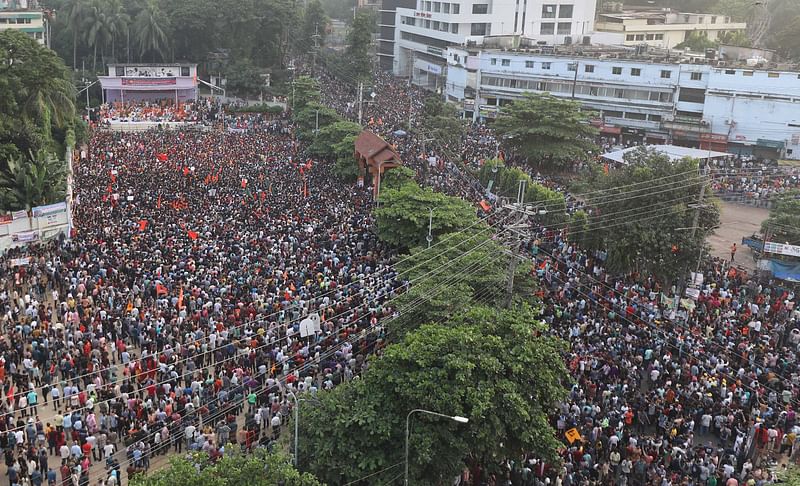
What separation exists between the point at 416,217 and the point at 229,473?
16312 mm

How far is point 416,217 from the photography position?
27.4 m

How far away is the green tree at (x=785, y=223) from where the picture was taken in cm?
2873

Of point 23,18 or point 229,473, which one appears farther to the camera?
point 23,18

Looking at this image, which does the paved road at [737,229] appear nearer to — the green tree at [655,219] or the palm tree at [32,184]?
the green tree at [655,219]

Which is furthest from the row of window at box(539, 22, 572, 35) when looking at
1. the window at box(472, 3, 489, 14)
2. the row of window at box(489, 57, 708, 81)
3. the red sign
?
the red sign

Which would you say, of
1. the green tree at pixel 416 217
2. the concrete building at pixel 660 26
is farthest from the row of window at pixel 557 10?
the green tree at pixel 416 217

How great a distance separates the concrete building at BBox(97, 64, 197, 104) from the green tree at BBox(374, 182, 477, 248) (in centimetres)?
3610

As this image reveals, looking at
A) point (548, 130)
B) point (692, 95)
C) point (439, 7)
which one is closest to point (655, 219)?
point (548, 130)

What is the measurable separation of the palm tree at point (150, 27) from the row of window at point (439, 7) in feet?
82.8

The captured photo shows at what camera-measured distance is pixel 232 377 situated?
61.0 ft

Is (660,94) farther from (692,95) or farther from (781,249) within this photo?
(781,249)

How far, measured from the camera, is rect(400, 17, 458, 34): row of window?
2736 inches

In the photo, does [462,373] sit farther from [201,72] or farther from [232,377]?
[201,72]

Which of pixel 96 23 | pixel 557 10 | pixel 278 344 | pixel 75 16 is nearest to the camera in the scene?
pixel 278 344
